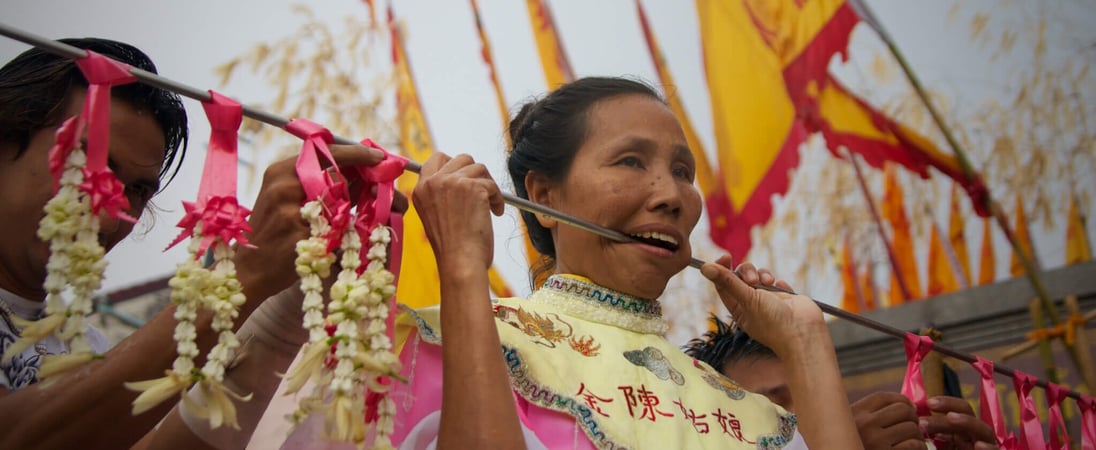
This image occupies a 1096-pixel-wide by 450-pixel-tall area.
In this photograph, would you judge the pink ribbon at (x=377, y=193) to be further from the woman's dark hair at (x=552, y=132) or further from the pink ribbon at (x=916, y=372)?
the pink ribbon at (x=916, y=372)

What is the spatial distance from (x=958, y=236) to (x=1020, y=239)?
0.26 metres

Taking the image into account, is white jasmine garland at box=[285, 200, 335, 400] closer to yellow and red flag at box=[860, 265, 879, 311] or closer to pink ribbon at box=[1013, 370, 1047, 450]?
pink ribbon at box=[1013, 370, 1047, 450]

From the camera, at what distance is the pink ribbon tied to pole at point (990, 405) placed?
7.51ft

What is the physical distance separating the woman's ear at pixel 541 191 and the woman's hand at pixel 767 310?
31cm

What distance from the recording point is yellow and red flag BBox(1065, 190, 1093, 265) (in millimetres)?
4086

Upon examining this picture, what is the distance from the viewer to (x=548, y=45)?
474cm

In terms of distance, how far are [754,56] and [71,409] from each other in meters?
4.19

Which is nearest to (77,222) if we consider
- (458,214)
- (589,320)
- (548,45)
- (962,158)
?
(458,214)

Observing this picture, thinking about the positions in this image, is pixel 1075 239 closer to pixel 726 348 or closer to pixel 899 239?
pixel 899 239

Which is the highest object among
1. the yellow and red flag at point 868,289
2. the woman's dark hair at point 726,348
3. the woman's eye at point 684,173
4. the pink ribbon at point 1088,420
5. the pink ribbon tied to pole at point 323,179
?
the yellow and red flag at point 868,289

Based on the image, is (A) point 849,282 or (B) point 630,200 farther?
(A) point 849,282

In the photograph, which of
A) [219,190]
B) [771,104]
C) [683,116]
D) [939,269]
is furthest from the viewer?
[771,104]

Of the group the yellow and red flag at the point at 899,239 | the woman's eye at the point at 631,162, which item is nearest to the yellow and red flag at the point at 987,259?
the yellow and red flag at the point at 899,239

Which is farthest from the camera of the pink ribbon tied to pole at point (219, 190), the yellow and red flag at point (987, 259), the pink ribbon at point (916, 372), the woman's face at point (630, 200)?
the yellow and red flag at point (987, 259)
